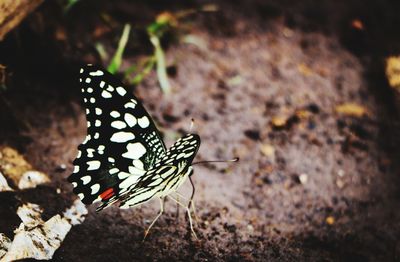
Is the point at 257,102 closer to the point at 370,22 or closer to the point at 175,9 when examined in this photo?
the point at 175,9

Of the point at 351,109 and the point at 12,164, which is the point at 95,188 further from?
the point at 351,109

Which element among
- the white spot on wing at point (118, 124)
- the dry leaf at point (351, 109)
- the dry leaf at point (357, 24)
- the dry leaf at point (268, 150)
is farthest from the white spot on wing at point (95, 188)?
the dry leaf at point (357, 24)

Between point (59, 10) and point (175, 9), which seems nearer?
point (59, 10)

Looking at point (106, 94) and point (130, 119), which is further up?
point (106, 94)

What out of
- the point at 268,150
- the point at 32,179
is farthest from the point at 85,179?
the point at 268,150

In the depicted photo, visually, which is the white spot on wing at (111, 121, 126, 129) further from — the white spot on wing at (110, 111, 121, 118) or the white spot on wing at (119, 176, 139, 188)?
the white spot on wing at (119, 176, 139, 188)

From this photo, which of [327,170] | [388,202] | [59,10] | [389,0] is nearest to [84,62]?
[59,10]
